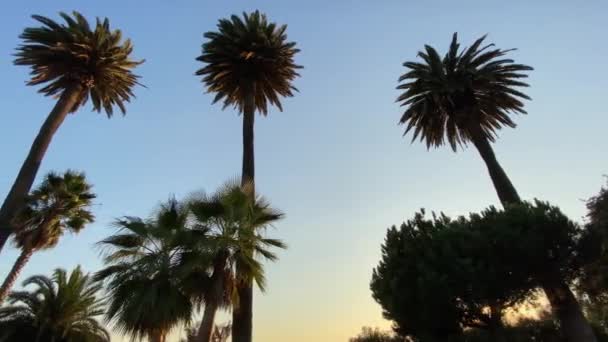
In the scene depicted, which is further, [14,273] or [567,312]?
[14,273]

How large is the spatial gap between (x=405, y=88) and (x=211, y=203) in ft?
59.1

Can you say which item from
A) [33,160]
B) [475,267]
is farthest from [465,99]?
[33,160]

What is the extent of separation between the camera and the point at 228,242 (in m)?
12.4

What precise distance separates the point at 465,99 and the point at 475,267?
11227 millimetres

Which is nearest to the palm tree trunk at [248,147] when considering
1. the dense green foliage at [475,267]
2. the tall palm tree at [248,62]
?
the tall palm tree at [248,62]

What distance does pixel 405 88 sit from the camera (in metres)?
27.1

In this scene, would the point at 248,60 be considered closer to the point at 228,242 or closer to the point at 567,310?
A: the point at 228,242

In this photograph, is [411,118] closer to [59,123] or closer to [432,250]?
[432,250]

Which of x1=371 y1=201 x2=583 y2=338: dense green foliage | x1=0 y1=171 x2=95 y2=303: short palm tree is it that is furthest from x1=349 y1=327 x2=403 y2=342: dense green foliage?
x1=0 y1=171 x2=95 y2=303: short palm tree

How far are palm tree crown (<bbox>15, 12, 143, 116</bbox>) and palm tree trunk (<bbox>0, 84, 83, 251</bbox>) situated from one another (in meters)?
1.01

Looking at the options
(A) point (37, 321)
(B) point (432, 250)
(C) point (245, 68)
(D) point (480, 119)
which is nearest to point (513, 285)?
(B) point (432, 250)

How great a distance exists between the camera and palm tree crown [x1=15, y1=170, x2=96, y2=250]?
2297cm

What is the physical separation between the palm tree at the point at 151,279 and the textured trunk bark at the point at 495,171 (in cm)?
1818

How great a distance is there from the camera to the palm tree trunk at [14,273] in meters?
20.8
